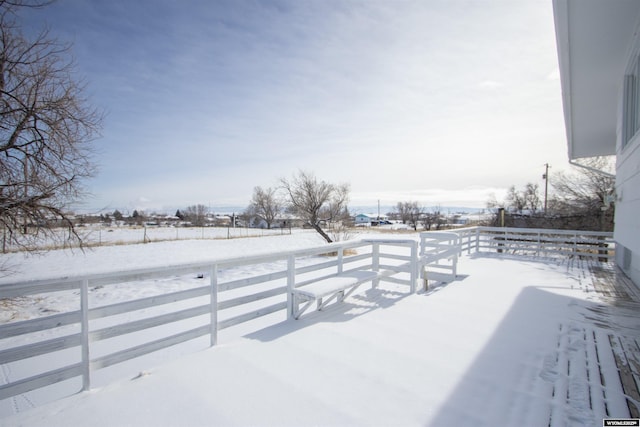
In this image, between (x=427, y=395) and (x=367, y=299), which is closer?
(x=427, y=395)

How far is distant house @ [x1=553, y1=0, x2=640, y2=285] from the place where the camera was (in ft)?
10.5

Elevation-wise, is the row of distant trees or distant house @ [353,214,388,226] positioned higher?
the row of distant trees

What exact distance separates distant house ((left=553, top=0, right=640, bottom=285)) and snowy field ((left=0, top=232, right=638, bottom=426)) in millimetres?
1545

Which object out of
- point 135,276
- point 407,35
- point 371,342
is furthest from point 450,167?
point 135,276

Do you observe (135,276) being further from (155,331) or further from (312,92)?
(312,92)

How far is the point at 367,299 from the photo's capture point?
4.62 metres

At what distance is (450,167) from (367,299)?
11.8m

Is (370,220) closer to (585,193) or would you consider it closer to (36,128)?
(585,193)

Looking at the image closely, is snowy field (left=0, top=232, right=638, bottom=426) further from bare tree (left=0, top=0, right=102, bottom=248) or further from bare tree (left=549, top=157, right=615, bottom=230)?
bare tree (left=549, top=157, right=615, bottom=230)

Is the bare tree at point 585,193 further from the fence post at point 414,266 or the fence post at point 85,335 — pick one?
the fence post at point 85,335

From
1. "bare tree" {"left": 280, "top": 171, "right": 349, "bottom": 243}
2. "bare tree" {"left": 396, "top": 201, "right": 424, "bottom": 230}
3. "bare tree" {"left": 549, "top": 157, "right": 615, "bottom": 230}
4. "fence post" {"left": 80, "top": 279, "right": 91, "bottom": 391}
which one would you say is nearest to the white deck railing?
"fence post" {"left": 80, "top": 279, "right": 91, "bottom": 391}

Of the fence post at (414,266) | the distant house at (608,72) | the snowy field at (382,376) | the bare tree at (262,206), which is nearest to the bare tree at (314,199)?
the fence post at (414,266)

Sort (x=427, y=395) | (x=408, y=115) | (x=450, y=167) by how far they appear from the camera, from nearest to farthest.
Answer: (x=427, y=395), (x=408, y=115), (x=450, y=167)

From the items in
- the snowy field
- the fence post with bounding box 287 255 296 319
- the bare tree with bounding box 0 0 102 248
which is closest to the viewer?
the snowy field
